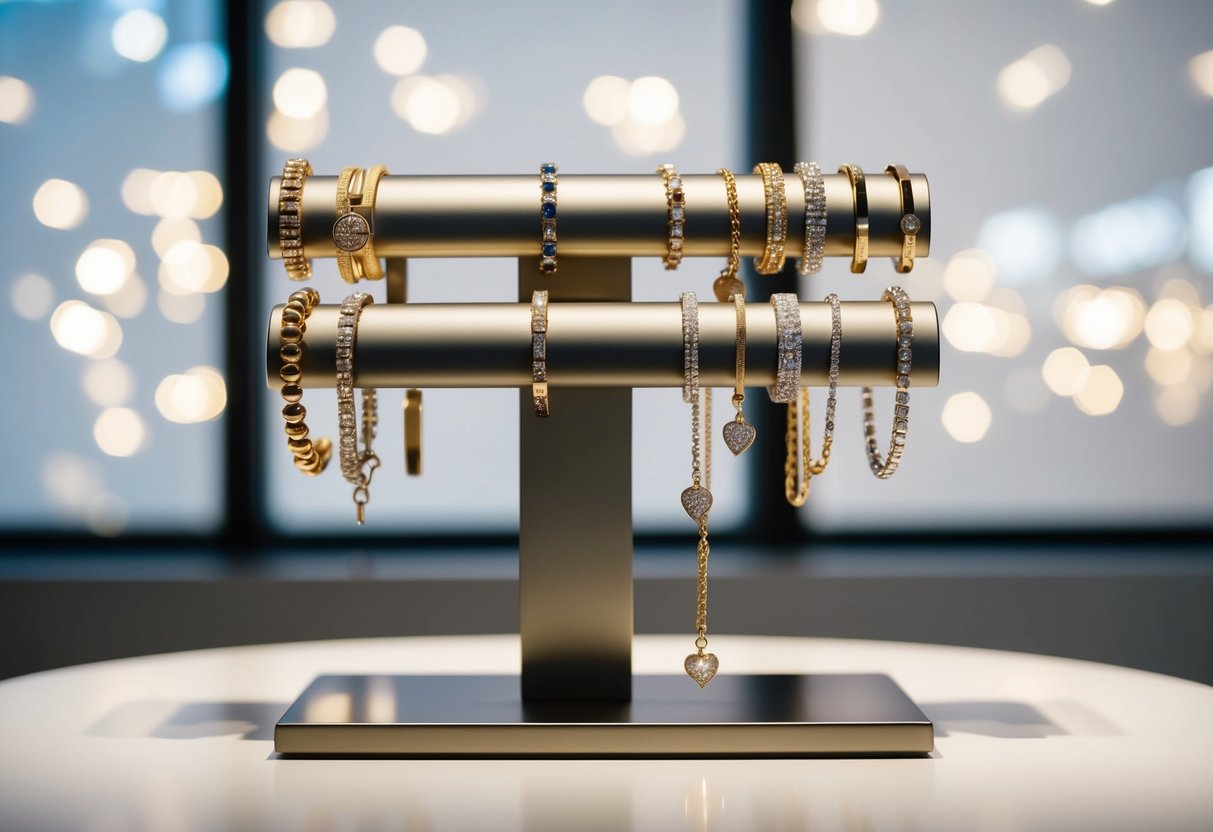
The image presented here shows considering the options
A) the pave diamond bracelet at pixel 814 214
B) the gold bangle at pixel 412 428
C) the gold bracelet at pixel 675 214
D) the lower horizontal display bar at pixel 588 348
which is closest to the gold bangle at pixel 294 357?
the lower horizontal display bar at pixel 588 348

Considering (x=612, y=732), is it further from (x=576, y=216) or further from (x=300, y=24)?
(x=300, y=24)

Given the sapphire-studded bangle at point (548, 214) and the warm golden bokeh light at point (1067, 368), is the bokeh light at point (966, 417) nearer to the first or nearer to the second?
the warm golden bokeh light at point (1067, 368)

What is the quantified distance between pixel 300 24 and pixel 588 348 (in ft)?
5.66

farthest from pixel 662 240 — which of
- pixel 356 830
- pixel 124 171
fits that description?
pixel 124 171

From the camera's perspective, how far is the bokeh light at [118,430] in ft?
7.42

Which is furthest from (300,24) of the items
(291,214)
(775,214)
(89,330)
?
(775,214)

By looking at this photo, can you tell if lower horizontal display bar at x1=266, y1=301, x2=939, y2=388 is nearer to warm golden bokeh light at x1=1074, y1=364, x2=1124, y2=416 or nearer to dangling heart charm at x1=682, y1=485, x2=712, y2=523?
dangling heart charm at x1=682, y1=485, x2=712, y2=523

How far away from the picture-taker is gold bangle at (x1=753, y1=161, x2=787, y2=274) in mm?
861

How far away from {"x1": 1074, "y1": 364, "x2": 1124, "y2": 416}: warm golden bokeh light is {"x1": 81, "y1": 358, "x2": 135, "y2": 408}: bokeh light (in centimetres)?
182

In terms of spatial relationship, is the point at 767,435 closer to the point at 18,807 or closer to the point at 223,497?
the point at 223,497

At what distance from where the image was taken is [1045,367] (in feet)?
7.40

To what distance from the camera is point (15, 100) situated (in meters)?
2.26

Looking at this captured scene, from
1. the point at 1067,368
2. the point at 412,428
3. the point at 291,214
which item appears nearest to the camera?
the point at 291,214

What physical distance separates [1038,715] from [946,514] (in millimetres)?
1429
